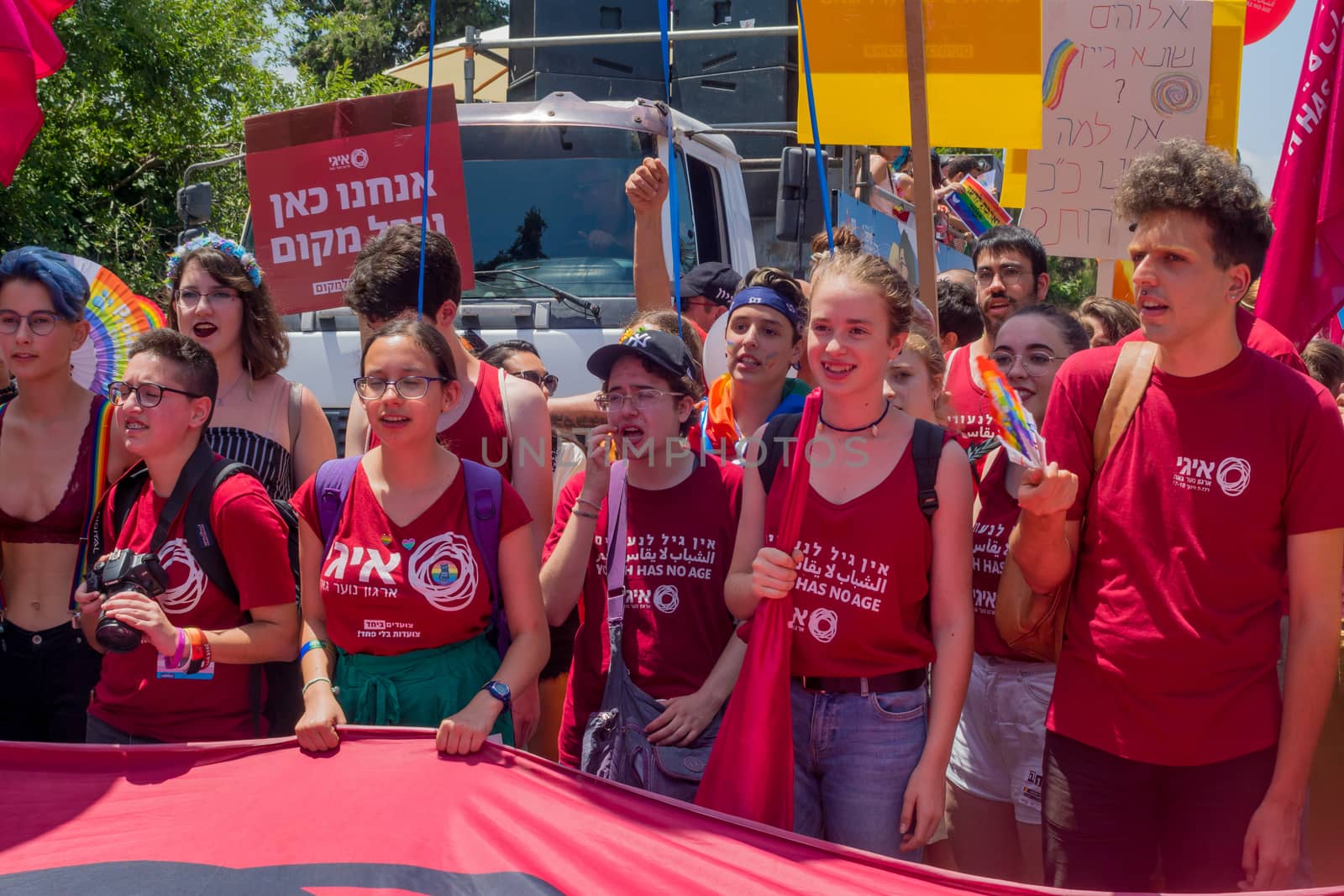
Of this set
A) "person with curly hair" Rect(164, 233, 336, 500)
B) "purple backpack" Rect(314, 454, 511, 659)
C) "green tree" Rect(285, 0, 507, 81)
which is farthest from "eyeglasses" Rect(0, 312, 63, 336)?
"green tree" Rect(285, 0, 507, 81)

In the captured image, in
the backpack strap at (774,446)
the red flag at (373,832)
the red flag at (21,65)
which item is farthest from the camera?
the red flag at (21,65)

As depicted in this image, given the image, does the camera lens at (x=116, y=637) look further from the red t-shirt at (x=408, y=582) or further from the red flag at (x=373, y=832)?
the red t-shirt at (x=408, y=582)

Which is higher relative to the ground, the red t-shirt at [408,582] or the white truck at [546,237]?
the white truck at [546,237]

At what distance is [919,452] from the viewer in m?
2.89

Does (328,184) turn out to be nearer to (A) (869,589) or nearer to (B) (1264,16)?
(A) (869,589)

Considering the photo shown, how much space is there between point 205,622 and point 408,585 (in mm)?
552

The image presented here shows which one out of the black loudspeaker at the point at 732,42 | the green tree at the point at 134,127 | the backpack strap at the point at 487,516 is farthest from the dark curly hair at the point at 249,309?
the green tree at the point at 134,127

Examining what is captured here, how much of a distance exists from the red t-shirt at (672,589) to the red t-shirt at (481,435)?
511 mm

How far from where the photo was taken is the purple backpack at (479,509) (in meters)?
3.12

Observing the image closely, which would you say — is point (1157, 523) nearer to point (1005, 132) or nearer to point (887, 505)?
point (887, 505)

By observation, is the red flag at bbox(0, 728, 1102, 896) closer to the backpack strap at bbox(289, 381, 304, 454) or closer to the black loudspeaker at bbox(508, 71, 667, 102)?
the backpack strap at bbox(289, 381, 304, 454)

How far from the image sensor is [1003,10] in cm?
600

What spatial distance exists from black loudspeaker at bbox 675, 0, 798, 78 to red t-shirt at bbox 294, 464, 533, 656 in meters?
6.00

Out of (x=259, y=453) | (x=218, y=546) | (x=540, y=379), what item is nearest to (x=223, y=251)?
(x=259, y=453)
